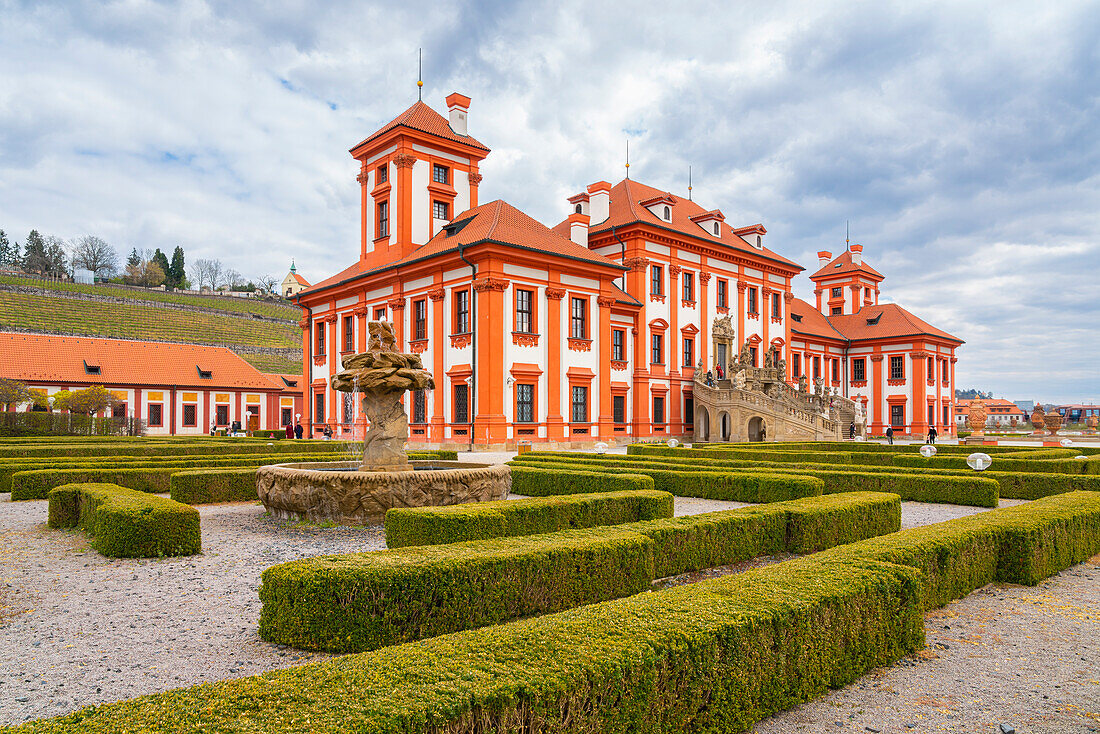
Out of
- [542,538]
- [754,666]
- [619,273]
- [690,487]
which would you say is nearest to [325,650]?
[542,538]

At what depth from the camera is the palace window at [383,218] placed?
36.3m

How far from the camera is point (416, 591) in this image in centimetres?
495

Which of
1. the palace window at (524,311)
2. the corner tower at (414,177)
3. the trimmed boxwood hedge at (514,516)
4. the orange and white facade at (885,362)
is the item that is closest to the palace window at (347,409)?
the corner tower at (414,177)

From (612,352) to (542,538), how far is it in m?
28.2

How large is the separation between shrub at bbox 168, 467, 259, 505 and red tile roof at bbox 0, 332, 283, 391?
122 feet

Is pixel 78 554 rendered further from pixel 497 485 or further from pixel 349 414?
pixel 349 414

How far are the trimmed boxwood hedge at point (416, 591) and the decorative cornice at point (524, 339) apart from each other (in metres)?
23.4

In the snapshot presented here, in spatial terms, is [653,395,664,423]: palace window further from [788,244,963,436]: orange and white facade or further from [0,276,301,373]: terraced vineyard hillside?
[0,276,301,373]: terraced vineyard hillside

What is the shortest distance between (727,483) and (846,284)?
54768mm

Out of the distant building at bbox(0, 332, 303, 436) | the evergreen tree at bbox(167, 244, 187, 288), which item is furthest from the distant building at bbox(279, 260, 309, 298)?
the distant building at bbox(0, 332, 303, 436)

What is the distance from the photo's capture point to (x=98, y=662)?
4750 millimetres

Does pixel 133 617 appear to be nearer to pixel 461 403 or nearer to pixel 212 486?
pixel 212 486

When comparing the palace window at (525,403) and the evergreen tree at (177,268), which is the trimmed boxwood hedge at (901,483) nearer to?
the palace window at (525,403)

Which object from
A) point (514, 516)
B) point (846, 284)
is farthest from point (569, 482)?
point (846, 284)
